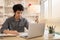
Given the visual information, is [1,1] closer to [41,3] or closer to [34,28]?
[41,3]

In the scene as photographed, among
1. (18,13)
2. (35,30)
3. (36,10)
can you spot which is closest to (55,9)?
(36,10)

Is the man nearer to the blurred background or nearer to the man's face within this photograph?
the man's face

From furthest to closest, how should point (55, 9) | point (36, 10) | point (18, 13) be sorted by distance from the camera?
point (55, 9)
point (36, 10)
point (18, 13)

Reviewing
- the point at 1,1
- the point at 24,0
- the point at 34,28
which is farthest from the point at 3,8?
the point at 34,28

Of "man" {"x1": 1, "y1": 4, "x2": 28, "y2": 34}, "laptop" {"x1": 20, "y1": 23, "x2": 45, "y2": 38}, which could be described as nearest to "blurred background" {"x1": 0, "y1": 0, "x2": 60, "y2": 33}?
"man" {"x1": 1, "y1": 4, "x2": 28, "y2": 34}

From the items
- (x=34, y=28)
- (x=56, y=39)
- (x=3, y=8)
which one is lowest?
(x=56, y=39)

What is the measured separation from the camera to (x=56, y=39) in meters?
1.45

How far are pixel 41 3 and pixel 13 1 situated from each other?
2.97ft

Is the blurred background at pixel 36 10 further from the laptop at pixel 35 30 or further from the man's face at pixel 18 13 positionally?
the laptop at pixel 35 30

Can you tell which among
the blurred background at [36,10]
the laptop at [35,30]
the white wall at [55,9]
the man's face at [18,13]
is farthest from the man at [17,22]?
the white wall at [55,9]

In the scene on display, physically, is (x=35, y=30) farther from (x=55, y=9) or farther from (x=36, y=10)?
(x=55, y=9)

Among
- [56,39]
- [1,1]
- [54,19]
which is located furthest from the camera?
[54,19]

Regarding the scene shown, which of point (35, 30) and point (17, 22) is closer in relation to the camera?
point (35, 30)

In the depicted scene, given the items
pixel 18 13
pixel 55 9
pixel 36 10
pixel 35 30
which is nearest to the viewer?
pixel 35 30
